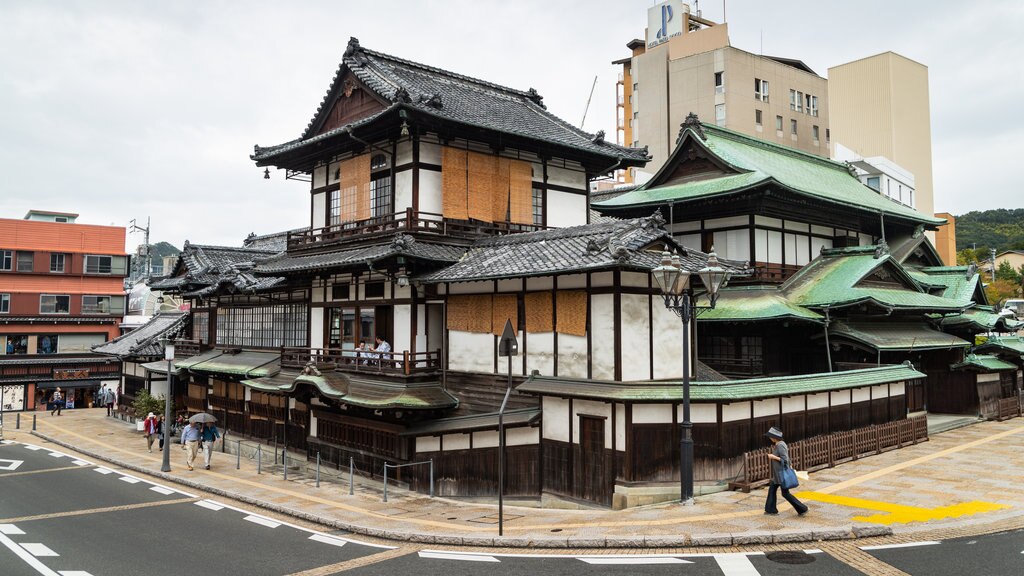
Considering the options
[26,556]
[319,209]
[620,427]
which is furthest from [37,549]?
[319,209]

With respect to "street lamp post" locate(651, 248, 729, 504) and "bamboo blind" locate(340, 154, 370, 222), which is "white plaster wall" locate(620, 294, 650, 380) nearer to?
"street lamp post" locate(651, 248, 729, 504)

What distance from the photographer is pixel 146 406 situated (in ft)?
128

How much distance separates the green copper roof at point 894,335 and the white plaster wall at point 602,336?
45.1 ft

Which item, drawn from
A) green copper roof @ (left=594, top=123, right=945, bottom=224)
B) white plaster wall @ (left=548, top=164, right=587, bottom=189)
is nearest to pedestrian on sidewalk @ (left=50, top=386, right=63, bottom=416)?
white plaster wall @ (left=548, top=164, right=587, bottom=189)

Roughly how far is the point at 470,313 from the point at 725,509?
424 inches

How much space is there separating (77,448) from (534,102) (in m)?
29.5

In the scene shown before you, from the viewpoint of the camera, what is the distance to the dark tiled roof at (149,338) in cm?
4503

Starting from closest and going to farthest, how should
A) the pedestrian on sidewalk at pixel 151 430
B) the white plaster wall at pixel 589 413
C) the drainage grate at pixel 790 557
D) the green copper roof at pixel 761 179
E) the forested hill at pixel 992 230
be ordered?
the drainage grate at pixel 790 557, the white plaster wall at pixel 589 413, the green copper roof at pixel 761 179, the pedestrian on sidewalk at pixel 151 430, the forested hill at pixel 992 230

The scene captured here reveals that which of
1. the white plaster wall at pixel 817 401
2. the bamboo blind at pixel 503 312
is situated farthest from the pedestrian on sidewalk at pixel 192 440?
the white plaster wall at pixel 817 401

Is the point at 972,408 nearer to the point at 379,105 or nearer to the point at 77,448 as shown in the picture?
the point at 379,105

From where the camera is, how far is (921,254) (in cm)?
3866

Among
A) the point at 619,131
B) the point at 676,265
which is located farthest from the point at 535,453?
the point at 619,131

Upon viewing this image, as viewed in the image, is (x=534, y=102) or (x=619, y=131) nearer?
(x=534, y=102)

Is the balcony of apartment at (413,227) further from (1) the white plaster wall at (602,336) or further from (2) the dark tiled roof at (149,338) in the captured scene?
(2) the dark tiled roof at (149,338)
